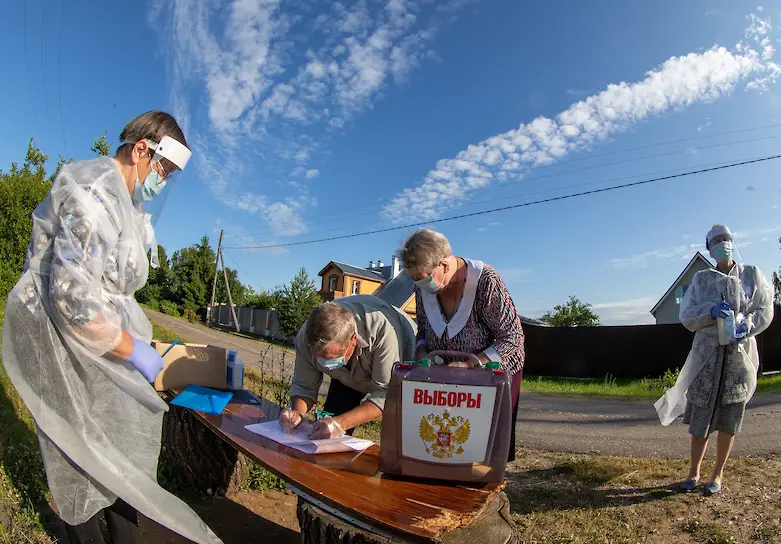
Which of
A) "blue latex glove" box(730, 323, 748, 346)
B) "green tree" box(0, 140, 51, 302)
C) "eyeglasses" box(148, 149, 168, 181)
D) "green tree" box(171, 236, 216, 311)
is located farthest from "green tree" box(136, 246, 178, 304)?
"blue latex glove" box(730, 323, 748, 346)

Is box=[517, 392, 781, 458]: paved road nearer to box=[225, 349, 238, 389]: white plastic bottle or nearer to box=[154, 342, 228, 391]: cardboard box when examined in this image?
box=[225, 349, 238, 389]: white plastic bottle

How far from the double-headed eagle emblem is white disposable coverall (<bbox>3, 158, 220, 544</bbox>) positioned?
0.96 meters

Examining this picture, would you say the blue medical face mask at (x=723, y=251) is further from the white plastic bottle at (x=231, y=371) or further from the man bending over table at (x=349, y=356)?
the white plastic bottle at (x=231, y=371)

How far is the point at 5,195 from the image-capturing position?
7.76 metres

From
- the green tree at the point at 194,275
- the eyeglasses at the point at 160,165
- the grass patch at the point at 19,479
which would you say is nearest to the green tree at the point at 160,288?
the green tree at the point at 194,275

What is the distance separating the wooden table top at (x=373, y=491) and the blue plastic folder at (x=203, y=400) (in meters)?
0.53

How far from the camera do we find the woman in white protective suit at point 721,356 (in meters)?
3.46

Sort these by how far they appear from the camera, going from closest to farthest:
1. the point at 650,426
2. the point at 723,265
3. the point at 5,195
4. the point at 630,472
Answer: the point at 723,265 < the point at 630,472 < the point at 650,426 < the point at 5,195

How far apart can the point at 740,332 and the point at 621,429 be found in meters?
3.80

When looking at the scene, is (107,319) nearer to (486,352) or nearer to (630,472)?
(486,352)

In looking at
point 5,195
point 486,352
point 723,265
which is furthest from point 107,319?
point 5,195

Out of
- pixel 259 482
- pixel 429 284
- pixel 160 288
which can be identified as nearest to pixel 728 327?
pixel 429 284

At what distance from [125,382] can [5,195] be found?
792 cm

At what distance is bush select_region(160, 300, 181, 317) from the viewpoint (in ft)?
102
